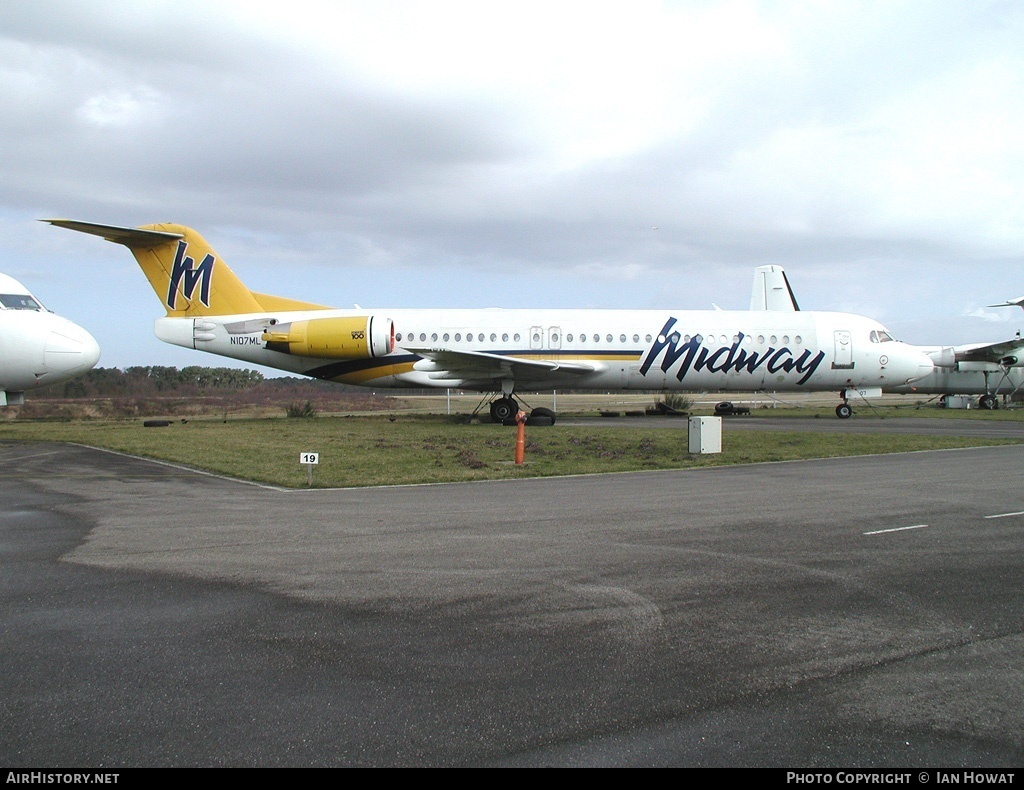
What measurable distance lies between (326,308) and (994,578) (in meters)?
24.9

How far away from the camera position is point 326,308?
28.0m

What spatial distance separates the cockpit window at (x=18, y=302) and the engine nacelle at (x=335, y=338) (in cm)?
790

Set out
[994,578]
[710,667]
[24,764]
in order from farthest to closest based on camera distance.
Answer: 1. [994,578]
2. [710,667]
3. [24,764]

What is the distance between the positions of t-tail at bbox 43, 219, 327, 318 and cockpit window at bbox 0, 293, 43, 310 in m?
7.11

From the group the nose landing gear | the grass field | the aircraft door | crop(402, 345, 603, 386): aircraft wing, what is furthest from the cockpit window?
the nose landing gear

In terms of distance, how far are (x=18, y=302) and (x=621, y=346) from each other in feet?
59.2

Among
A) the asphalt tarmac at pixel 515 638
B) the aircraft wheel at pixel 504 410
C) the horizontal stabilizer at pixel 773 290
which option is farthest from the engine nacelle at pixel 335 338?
the horizontal stabilizer at pixel 773 290

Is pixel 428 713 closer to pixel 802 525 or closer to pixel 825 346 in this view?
pixel 802 525

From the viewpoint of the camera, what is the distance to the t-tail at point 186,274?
26094 mm

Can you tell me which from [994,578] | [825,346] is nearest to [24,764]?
[994,578]

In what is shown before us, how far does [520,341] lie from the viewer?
27.7 meters

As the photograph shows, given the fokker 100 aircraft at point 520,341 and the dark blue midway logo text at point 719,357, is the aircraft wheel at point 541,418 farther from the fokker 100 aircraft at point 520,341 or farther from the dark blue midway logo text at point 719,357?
the dark blue midway logo text at point 719,357

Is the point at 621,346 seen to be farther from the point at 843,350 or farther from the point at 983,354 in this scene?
the point at 983,354

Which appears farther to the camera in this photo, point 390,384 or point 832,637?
point 390,384
